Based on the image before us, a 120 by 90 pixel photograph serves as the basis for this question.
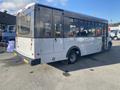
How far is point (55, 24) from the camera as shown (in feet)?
21.0

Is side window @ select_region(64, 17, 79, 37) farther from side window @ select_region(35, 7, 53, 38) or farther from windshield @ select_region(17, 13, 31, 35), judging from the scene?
windshield @ select_region(17, 13, 31, 35)

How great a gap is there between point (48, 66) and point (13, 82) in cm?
238

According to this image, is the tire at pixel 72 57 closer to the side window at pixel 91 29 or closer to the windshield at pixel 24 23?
the side window at pixel 91 29

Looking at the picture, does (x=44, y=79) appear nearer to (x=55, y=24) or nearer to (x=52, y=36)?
(x=52, y=36)

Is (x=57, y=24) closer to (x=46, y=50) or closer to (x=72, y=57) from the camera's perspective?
(x=46, y=50)

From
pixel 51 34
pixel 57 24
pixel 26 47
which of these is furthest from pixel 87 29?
pixel 26 47

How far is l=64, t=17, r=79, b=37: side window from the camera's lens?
698cm

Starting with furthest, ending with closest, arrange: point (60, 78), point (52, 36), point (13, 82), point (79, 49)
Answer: point (79, 49) < point (52, 36) < point (60, 78) < point (13, 82)

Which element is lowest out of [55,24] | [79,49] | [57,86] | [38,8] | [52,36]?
[57,86]

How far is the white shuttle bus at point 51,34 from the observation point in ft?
18.8

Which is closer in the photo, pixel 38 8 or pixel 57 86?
pixel 57 86

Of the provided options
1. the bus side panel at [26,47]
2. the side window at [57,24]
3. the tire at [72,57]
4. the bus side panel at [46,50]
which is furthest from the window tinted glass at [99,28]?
the bus side panel at [26,47]

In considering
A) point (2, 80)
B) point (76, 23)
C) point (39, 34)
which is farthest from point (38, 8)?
point (2, 80)

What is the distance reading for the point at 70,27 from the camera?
7.26m
